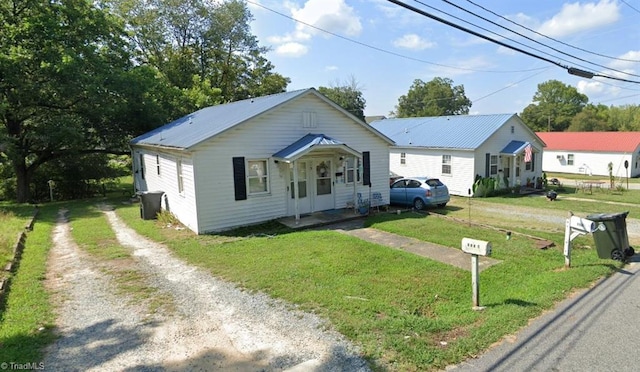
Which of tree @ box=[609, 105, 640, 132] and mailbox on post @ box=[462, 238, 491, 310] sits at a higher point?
tree @ box=[609, 105, 640, 132]

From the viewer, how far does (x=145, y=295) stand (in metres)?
6.96

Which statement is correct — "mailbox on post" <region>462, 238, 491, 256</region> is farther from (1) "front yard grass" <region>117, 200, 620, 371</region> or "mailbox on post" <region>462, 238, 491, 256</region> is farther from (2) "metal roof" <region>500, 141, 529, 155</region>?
(2) "metal roof" <region>500, 141, 529, 155</region>

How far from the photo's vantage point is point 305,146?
12977 mm

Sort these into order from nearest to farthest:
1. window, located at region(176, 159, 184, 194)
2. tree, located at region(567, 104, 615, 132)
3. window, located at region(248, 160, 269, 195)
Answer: window, located at region(248, 160, 269, 195) < window, located at region(176, 159, 184, 194) < tree, located at region(567, 104, 615, 132)

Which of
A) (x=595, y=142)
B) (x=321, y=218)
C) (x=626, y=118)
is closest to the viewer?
(x=321, y=218)

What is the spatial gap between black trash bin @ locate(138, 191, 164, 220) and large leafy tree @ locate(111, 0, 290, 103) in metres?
16.6

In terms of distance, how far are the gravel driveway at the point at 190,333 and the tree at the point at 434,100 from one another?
7349 cm

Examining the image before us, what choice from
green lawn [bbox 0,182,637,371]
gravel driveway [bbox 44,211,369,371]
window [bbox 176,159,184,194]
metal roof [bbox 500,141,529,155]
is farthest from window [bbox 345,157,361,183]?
metal roof [bbox 500,141,529,155]

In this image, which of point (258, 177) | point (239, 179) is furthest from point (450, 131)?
point (239, 179)

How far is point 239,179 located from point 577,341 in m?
9.76

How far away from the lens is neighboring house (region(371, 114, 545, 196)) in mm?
21797

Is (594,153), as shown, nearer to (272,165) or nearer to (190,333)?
(272,165)

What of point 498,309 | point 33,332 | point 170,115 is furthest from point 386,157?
point 170,115

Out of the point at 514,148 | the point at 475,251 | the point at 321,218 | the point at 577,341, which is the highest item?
the point at 514,148
